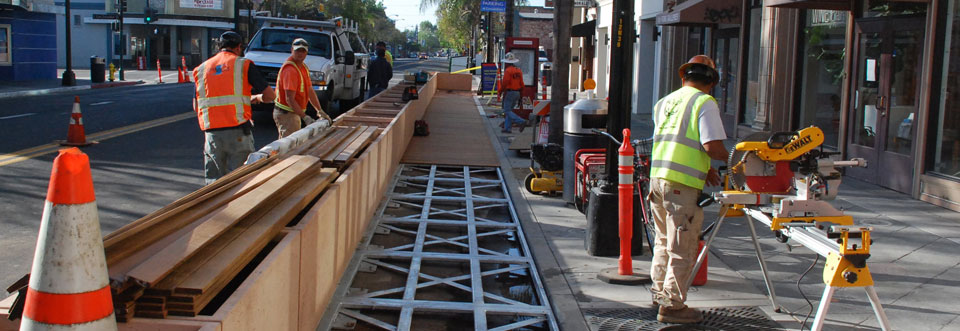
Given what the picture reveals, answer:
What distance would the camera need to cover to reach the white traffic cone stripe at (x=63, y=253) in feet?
8.05

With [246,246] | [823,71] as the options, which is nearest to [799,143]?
[246,246]

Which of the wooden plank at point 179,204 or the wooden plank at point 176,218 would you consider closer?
the wooden plank at point 176,218

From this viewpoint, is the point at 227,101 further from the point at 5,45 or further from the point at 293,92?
the point at 5,45

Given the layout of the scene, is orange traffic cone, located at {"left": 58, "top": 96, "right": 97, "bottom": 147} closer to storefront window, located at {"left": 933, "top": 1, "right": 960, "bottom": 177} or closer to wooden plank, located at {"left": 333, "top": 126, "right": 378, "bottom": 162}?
wooden plank, located at {"left": 333, "top": 126, "right": 378, "bottom": 162}

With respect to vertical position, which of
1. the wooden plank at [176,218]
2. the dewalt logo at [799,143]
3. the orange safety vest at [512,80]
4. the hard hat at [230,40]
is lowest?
the wooden plank at [176,218]

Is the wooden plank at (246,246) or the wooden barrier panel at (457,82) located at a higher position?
the wooden barrier panel at (457,82)

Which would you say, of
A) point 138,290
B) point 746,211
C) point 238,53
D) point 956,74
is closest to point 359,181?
point 238,53

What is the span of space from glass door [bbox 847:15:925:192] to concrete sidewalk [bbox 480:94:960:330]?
1198 mm

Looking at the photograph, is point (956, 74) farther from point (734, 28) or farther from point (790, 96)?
point (734, 28)

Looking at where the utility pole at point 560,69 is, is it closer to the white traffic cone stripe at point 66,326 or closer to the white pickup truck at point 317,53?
the white pickup truck at point 317,53

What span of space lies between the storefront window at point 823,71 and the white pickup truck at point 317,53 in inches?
359

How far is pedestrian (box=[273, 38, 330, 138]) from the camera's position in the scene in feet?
30.9

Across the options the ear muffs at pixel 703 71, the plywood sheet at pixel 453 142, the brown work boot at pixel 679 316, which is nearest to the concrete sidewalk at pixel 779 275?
the brown work boot at pixel 679 316

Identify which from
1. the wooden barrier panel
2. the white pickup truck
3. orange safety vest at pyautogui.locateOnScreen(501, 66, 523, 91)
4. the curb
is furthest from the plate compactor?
the wooden barrier panel
